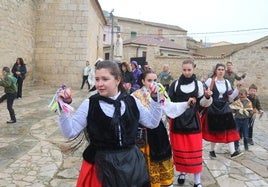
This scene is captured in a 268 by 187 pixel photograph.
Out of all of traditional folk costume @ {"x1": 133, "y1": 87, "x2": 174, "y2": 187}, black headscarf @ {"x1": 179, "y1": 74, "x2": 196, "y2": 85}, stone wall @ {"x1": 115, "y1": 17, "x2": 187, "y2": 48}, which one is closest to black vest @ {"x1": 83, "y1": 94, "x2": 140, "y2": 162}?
traditional folk costume @ {"x1": 133, "y1": 87, "x2": 174, "y2": 187}

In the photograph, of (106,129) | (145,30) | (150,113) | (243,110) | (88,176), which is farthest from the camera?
(145,30)

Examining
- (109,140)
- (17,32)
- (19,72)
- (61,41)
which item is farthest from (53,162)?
(61,41)

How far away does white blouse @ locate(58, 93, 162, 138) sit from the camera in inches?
81.6

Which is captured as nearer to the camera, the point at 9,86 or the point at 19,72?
the point at 9,86

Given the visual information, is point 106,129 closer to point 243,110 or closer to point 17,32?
point 243,110

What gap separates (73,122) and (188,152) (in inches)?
74.8

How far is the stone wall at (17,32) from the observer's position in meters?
11.9

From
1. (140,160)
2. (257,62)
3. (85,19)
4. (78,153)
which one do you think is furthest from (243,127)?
(257,62)

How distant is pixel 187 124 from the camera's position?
3654mm

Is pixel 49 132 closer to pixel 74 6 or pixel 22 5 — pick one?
pixel 22 5

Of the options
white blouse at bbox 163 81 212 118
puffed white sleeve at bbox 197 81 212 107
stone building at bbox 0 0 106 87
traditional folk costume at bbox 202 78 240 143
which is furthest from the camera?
stone building at bbox 0 0 106 87

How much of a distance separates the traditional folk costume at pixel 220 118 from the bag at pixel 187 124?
1348 millimetres

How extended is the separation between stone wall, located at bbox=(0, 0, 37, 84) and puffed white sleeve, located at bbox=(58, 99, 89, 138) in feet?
34.8

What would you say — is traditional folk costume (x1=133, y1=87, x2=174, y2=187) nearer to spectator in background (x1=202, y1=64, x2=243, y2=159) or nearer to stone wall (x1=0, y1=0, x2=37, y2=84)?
spectator in background (x1=202, y1=64, x2=243, y2=159)
